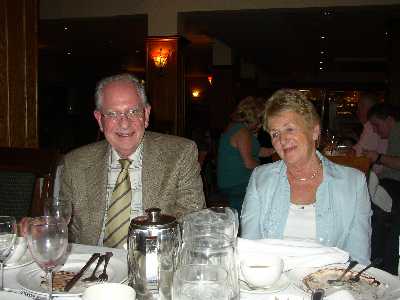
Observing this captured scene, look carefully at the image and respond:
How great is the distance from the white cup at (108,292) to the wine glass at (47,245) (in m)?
0.18

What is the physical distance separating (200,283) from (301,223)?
1277mm

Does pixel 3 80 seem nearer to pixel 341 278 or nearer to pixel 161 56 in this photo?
pixel 341 278

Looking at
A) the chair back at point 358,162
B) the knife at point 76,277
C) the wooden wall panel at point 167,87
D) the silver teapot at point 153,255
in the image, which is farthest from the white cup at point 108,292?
the wooden wall panel at point 167,87

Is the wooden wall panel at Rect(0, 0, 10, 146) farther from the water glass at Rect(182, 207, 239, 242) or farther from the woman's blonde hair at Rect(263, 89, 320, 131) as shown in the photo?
the water glass at Rect(182, 207, 239, 242)

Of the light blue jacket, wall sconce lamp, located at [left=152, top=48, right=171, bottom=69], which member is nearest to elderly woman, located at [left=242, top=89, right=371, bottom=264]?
the light blue jacket

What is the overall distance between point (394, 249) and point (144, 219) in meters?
1.99

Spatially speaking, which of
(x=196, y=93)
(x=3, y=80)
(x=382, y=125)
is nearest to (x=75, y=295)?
(x=3, y=80)

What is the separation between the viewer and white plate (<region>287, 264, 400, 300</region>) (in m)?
1.22

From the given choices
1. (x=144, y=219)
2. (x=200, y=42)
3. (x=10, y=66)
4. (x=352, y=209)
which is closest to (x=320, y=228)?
(x=352, y=209)

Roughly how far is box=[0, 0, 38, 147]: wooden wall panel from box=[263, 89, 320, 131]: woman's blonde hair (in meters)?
2.78

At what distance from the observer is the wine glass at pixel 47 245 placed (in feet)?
3.85

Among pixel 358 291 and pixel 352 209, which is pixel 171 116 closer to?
pixel 352 209

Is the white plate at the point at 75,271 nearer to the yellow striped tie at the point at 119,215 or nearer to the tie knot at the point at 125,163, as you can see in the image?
the yellow striped tie at the point at 119,215

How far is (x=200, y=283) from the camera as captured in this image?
37.3 inches
